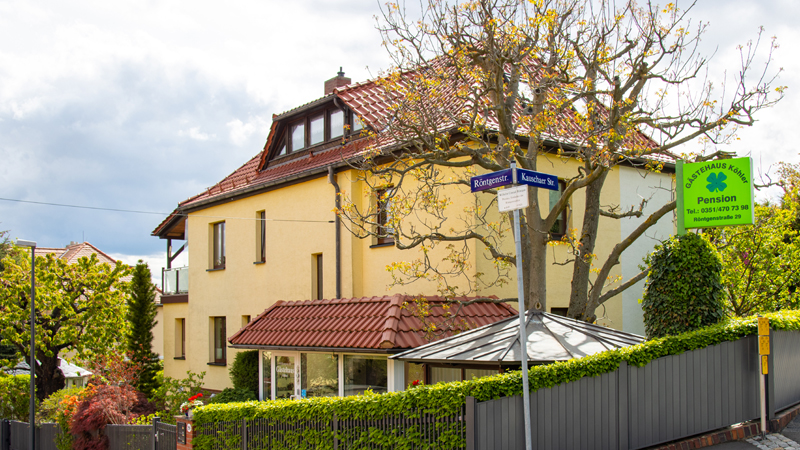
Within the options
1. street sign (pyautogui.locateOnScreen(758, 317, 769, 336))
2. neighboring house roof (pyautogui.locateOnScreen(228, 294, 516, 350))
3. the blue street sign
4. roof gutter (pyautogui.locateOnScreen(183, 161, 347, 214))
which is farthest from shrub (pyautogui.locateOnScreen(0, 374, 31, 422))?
street sign (pyautogui.locateOnScreen(758, 317, 769, 336))

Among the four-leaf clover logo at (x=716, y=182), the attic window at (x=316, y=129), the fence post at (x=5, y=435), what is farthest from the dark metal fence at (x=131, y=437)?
the four-leaf clover logo at (x=716, y=182)

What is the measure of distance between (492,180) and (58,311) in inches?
878

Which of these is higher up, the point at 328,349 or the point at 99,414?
the point at 328,349

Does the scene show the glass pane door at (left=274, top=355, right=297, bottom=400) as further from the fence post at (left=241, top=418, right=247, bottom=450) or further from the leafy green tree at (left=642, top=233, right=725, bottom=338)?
the leafy green tree at (left=642, top=233, right=725, bottom=338)

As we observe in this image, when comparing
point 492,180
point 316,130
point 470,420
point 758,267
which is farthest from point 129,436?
point 758,267

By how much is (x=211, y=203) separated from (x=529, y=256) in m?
12.9

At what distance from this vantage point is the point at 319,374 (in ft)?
50.5

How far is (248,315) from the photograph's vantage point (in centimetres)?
2116

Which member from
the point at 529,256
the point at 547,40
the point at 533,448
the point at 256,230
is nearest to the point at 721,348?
the point at 533,448

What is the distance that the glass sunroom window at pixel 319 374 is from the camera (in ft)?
48.9

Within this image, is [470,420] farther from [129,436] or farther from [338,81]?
[338,81]

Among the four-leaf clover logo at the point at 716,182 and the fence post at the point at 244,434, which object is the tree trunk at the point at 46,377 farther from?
the four-leaf clover logo at the point at 716,182

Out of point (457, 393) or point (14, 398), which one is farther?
point (14, 398)

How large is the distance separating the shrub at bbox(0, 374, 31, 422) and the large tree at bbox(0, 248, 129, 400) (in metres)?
0.50
